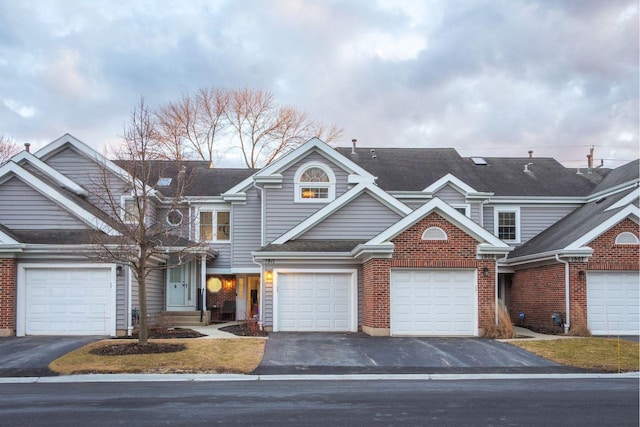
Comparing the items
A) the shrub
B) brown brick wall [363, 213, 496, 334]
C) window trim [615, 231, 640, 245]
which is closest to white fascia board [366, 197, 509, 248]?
brown brick wall [363, 213, 496, 334]

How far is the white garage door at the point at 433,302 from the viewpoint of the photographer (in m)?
20.5

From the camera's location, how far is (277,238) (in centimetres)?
2267

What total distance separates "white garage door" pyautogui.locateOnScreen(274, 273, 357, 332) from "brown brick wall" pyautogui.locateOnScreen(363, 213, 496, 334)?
1.69 metres

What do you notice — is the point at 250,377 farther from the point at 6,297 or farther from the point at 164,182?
the point at 164,182

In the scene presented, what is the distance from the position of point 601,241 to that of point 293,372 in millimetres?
12406

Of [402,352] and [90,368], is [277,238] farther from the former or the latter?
[90,368]

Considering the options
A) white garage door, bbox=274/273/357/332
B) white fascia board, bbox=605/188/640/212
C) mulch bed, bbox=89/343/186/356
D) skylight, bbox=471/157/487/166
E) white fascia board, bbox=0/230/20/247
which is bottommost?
mulch bed, bbox=89/343/186/356

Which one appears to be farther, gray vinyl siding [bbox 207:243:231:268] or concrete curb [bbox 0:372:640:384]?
gray vinyl siding [bbox 207:243:231:268]

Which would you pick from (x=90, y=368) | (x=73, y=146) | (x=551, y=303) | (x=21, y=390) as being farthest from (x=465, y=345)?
(x=73, y=146)

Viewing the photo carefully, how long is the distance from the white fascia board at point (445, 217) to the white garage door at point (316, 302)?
2.79 m

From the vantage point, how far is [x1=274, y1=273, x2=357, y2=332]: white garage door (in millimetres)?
21969

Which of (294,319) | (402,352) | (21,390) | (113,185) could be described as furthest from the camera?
(113,185)

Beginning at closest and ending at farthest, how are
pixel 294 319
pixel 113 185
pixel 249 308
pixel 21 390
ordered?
1. pixel 21 390
2. pixel 294 319
3. pixel 113 185
4. pixel 249 308

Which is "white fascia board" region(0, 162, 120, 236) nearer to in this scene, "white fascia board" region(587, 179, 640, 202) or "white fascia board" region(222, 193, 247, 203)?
"white fascia board" region(222, 193, 247, 203)
